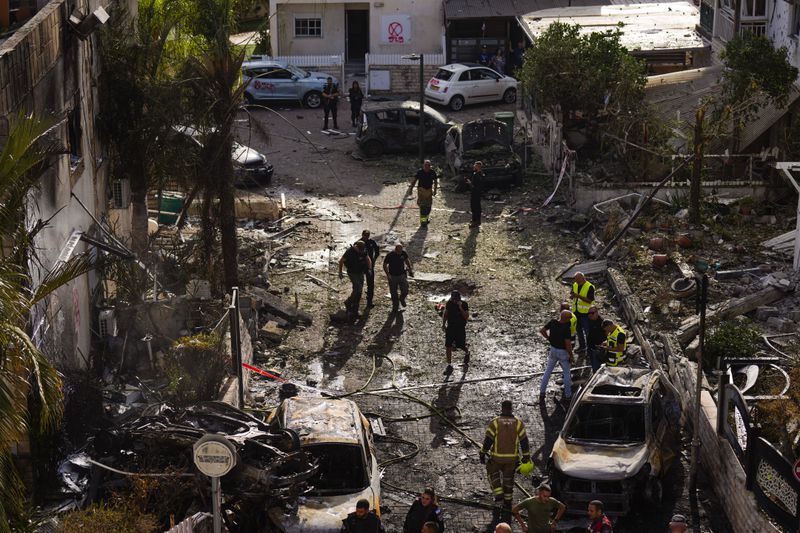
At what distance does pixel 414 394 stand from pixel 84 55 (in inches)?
279

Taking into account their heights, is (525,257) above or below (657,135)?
below

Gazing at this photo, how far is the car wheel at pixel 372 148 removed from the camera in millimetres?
31422

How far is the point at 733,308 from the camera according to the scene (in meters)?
19.2

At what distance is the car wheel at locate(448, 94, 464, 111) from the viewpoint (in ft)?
119

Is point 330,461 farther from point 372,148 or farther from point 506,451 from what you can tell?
point 372,148

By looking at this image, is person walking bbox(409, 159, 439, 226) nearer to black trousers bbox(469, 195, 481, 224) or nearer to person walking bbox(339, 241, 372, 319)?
black trousers bbox(469, 195, 481, 224)

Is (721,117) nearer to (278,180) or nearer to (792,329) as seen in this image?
(792,329)

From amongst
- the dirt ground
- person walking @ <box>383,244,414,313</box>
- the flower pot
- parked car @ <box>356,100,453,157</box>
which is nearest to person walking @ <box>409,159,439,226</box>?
the dirt ground

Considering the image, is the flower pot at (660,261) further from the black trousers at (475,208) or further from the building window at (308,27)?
the building window at (308,27)

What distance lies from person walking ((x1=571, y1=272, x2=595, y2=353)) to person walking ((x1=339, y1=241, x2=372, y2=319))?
4.01 metres

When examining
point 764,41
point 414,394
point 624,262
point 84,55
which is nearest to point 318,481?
point 414,394

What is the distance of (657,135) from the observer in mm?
26531

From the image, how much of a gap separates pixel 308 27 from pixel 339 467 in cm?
2988

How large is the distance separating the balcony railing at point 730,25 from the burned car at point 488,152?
5.84 meters
